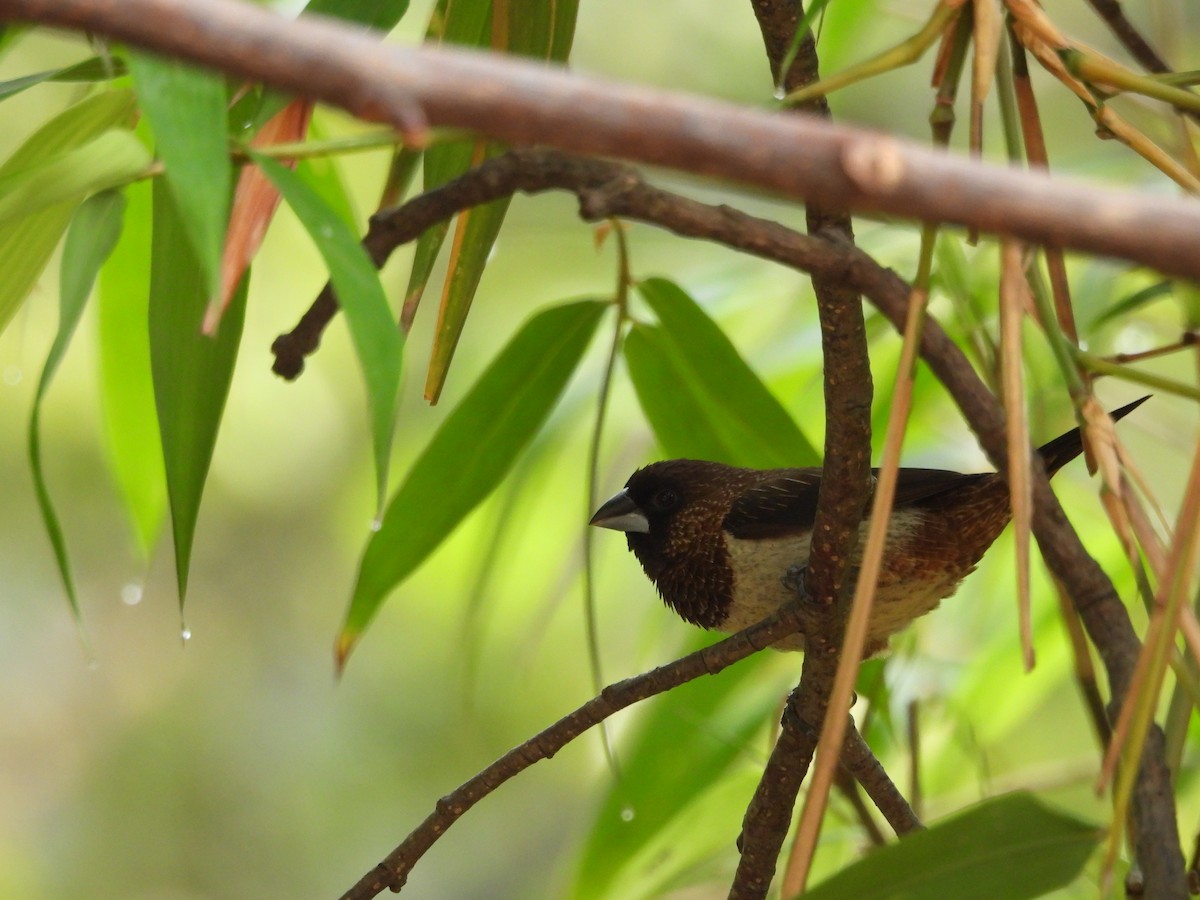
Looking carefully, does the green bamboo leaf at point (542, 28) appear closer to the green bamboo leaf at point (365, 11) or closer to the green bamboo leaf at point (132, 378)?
the green bamboo leaf at point (365, 11)

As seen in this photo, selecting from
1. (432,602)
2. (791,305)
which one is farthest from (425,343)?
(791,305)

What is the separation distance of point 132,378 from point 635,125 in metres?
1.44

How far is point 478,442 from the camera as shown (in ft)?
5.30

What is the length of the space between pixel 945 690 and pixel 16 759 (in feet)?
13.8

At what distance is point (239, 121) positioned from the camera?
4.39ft

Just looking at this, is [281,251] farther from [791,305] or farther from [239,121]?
[239,121]

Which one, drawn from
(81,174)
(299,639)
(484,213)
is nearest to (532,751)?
(484,213)

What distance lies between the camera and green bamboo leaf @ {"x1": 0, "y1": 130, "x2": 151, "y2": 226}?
0.90m

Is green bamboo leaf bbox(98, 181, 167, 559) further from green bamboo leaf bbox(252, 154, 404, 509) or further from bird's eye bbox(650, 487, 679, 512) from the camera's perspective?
bird's eye bbox(650, 487, 679, 512)

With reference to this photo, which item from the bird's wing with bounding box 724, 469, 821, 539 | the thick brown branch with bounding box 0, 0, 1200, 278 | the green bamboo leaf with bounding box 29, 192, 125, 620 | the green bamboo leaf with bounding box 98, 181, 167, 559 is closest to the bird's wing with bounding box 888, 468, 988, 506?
the bird's wing with bounding box 724, 469, 821, 539

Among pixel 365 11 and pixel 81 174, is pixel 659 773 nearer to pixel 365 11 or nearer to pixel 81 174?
pixel 365 11

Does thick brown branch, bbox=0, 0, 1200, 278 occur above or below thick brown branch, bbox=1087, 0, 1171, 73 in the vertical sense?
below

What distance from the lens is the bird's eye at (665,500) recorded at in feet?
7.80

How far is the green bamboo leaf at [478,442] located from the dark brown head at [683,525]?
0.66m
